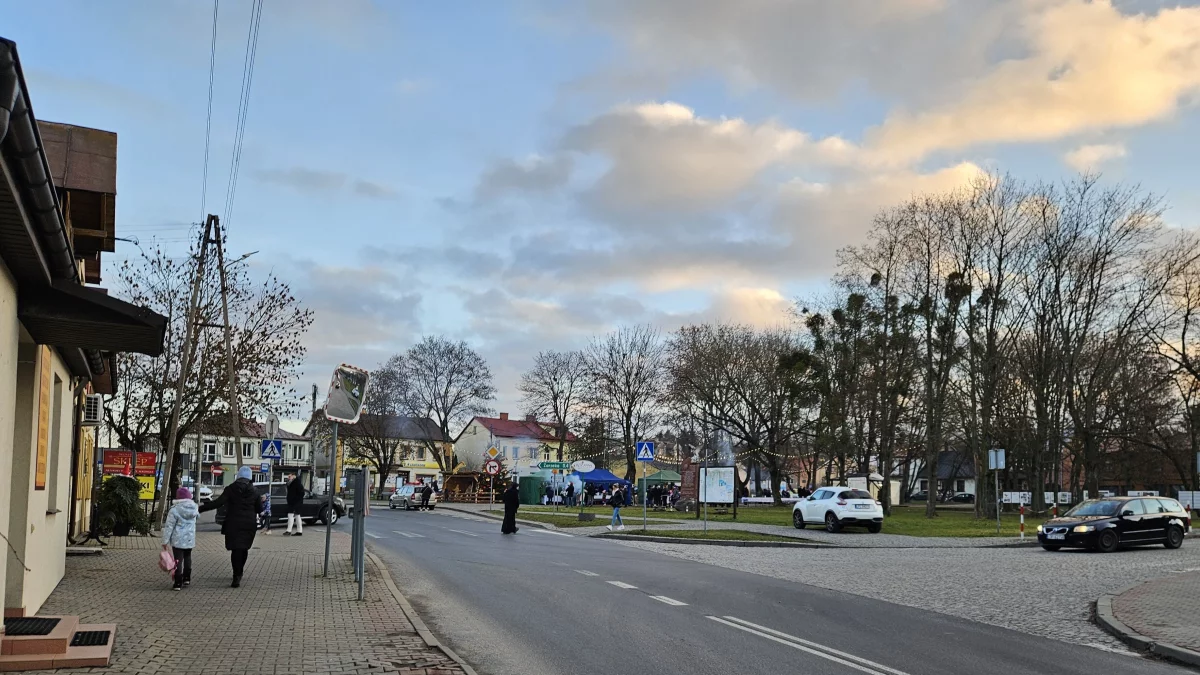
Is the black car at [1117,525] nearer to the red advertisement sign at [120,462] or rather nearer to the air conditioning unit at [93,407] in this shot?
the air conditioning unit at [93,407]

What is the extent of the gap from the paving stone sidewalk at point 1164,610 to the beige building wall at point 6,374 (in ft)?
36.9

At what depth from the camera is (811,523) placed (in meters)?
33.2

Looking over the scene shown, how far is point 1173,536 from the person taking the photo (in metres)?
26.3

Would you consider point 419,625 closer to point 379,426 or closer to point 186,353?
point 186,353

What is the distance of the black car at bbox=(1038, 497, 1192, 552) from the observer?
25.0 metres

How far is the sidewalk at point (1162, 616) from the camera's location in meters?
10.4

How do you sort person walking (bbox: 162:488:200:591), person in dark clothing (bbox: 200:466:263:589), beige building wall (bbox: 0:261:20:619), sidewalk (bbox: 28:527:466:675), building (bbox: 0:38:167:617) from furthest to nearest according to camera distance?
person in dark clothing (bbox: 200:466:263:589) < person walking (bbox: 162:488:200:591) < sidewalk (bbox: 28:527:466:675) < beige building wall (bbox: 0:261:20:619) < building (bbox: 0:38:167:617)

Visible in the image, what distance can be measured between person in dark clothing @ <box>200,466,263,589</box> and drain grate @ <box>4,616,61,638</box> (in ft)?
13.3

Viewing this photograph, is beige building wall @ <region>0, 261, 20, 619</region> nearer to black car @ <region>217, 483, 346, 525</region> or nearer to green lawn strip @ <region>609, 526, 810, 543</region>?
green lawn strip @ <region>609, 526, 810, 543</region>

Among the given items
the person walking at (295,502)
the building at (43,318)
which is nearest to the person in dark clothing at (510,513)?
the person walking at (295,502)

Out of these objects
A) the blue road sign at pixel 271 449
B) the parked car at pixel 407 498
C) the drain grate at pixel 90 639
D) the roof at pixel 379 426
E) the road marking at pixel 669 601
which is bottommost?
the parked car at pixel 407 498

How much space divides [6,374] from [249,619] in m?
4.14

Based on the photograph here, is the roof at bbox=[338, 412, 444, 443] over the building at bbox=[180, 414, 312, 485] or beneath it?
over

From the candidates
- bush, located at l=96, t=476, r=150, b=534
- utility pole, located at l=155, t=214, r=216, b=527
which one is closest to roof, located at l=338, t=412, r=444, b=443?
utility pole, located at l=155, t=214, r=216, b=527
